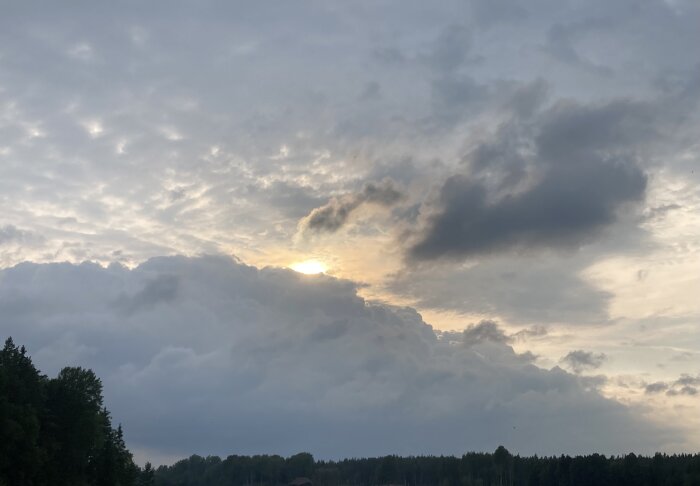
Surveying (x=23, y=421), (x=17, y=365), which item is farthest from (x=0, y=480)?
(x=17, y=365)

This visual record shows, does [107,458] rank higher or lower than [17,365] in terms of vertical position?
lower

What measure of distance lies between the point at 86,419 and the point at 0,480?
3301 cm

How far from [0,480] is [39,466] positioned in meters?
11.9

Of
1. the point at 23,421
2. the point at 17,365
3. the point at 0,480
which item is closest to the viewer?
the point at 0,480

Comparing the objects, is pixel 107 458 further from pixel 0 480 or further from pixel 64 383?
pixel 0 480

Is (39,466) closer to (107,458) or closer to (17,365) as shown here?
(17,365)

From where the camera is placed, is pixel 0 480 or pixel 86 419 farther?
pixel 86 419

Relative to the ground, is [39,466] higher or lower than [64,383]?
lower

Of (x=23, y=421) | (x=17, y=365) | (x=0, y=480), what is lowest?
(x=0, y=480)

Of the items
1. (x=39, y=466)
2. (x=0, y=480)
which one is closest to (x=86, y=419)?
(x=39, y=466)

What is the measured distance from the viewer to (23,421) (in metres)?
115

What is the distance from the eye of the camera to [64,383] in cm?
14225

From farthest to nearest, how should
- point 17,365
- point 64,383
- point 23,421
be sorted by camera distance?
point 64,383 < point 17,365 < point 23,421

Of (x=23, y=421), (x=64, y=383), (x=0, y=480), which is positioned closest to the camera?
(x=0, y=480)
